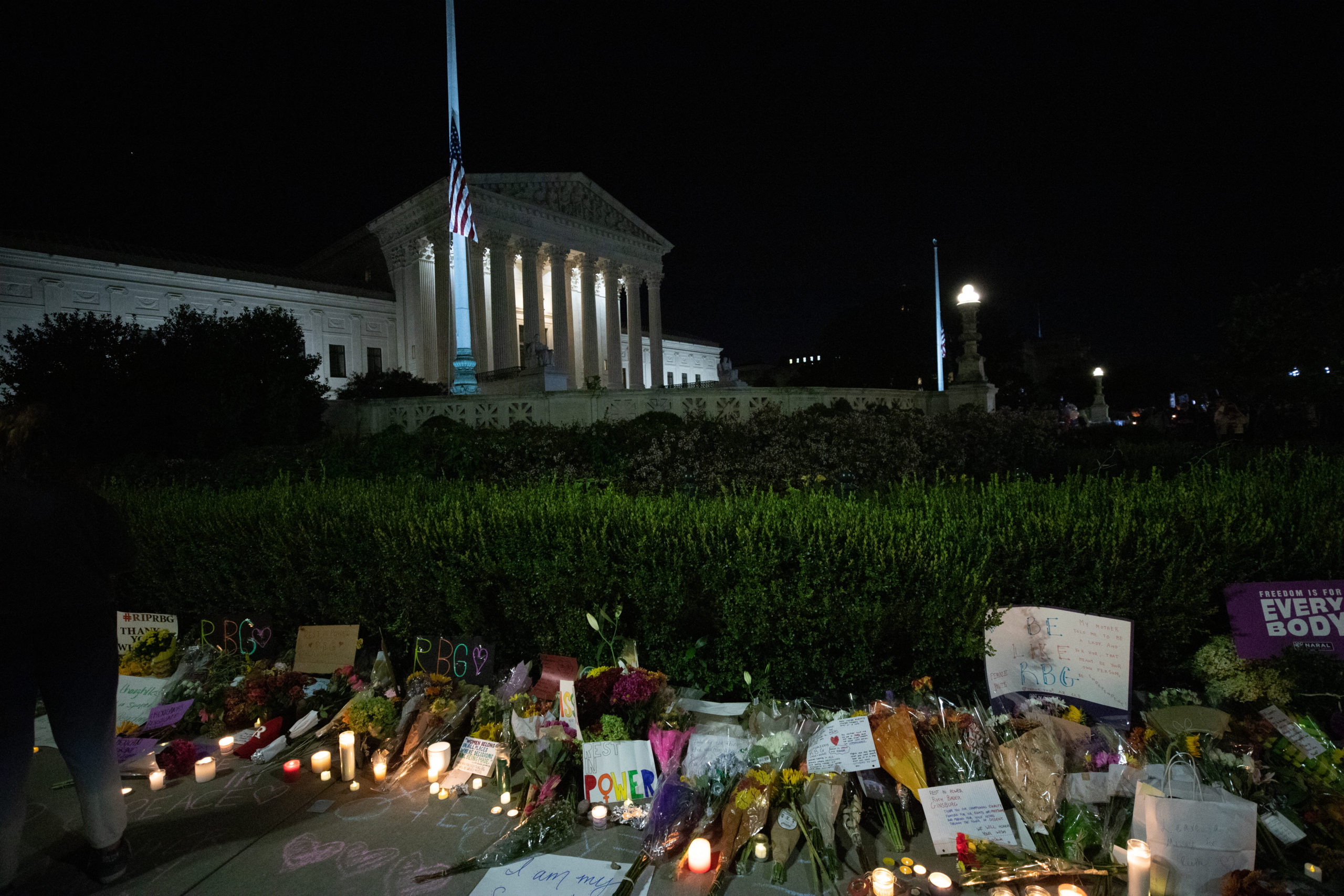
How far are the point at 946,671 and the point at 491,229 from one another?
115 ft

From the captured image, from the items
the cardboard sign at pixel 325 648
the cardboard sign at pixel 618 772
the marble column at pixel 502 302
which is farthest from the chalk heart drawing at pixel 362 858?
the marble column at pixel 502 302

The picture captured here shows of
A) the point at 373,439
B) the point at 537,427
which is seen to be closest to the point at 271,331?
the point at 373,439

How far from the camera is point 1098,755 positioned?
9.52 feet

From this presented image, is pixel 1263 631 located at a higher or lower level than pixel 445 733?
higher

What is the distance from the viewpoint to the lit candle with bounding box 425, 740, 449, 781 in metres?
3.45

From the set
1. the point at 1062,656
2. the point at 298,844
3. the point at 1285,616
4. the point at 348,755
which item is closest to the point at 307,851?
the point at 298,844

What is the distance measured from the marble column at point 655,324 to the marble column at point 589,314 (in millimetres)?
3957

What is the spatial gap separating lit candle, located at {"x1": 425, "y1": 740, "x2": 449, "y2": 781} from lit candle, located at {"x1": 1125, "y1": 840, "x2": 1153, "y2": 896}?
3.04m

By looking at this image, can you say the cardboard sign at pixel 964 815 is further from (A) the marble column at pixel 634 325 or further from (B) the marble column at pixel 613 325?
(A) the marble column at pixel 634 325

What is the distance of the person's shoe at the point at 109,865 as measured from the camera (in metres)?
2.79

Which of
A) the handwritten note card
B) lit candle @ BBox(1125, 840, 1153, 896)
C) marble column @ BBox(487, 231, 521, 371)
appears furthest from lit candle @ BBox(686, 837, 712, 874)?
marble column @ BBox(487, 231, 521, 371)

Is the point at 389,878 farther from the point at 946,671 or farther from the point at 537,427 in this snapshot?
the point at 537,427

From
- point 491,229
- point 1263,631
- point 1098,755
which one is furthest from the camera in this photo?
point 491,229

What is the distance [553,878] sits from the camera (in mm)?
2693
